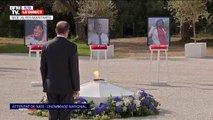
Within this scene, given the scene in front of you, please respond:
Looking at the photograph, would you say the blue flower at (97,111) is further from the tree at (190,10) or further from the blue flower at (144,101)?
the tree at (190,10)

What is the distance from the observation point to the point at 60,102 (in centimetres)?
667

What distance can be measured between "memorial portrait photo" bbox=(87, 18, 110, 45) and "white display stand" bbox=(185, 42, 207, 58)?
13.1 m

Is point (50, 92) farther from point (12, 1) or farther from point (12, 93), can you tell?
point (12, 1)

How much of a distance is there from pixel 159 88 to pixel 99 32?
3.33 metres

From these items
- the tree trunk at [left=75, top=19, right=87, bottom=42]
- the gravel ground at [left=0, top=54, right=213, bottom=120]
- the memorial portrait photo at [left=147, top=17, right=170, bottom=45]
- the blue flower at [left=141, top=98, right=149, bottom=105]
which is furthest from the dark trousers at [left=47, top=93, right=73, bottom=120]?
the tree trunk at [left=75, top=19, right=87, bottom=42]

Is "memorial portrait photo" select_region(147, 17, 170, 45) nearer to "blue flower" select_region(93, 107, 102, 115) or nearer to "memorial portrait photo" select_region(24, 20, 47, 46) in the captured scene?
"memorial portrait photo" select_region(24, 20, 47, 46)

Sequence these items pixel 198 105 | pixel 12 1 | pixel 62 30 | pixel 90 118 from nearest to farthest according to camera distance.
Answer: pixel 62 30
pixel 90 118
pixel 198 105
pixel 12 1

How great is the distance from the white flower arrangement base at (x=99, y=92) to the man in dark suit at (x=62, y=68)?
347 cm

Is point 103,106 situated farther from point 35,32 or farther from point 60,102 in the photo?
point 35,32

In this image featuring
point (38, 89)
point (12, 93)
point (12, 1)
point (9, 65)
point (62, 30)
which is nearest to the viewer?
point (62, 30)

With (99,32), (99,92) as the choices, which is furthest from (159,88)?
(99,92)

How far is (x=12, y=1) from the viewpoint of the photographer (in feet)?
147

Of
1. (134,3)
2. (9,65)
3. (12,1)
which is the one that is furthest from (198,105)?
(134,3)

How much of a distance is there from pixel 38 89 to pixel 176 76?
6340mm
